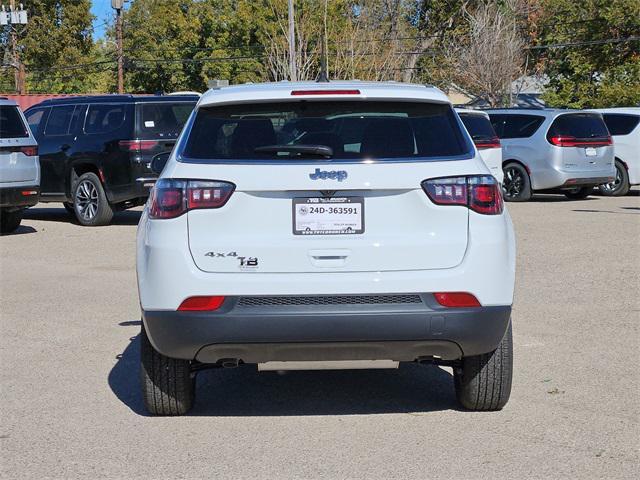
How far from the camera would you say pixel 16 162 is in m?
15.0

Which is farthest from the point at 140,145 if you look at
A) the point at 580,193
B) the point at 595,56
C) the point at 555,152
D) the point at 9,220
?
the point at 595,56

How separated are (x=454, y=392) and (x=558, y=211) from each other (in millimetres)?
13130

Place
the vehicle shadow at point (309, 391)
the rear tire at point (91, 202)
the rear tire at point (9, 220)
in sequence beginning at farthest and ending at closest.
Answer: the rear tire at point (91, 202)
the rear tire at point (9, 220)
the vehicle shadow at point (309, 391)

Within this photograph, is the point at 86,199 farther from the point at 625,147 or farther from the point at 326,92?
the point at 326,92

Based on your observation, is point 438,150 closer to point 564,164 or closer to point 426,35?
point 564,164

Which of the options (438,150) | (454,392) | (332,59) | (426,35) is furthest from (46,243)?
(426,35)

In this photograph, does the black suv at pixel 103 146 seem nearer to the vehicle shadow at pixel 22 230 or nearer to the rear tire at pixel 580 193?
the vehicle shadow at pixel 22 230

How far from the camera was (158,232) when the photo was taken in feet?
17.3

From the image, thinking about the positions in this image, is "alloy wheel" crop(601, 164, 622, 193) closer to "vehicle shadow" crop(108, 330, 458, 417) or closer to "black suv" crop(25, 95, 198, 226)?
"black suv" crop(25, 95, 198, 226)

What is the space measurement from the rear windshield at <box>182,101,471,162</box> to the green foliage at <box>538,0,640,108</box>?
4094 cm

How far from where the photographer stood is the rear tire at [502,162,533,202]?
21281 millimetres

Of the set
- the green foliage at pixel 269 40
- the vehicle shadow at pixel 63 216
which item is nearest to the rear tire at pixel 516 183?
the vehicle shadow at pixel 63 216

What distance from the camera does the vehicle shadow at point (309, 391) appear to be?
20.1 feet

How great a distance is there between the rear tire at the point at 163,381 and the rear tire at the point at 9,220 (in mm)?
10612
